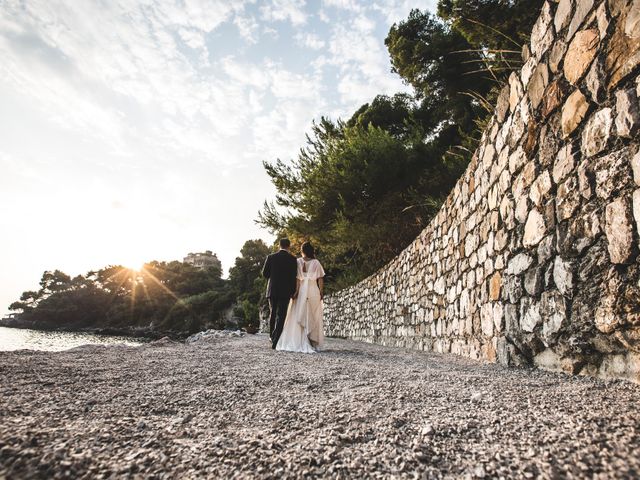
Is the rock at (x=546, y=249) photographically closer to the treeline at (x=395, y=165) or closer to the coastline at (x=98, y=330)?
the treeline at (x=395, y=165)

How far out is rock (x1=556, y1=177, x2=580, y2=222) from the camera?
1.91m

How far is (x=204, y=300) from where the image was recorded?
30328 millimetres

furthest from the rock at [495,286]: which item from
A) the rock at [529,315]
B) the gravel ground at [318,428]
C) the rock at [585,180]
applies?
the rock at [585,180]

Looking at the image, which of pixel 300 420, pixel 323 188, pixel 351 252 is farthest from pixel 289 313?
pixel 351 252

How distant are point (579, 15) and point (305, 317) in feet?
14.0

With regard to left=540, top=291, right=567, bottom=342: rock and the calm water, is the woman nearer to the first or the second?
the calm water

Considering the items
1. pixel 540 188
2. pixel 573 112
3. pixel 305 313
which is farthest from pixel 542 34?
pixel 305 313

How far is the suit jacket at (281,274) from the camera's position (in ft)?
16.5

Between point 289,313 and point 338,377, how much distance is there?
112 inches

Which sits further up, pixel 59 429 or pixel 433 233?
pixel 433 233

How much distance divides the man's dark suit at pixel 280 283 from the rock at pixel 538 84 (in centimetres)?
352

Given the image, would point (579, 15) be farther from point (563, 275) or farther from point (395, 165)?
point (395, 165)

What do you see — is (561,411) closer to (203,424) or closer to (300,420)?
(300,420)

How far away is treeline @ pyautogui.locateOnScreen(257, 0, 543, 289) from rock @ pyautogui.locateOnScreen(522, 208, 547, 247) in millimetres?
5509
